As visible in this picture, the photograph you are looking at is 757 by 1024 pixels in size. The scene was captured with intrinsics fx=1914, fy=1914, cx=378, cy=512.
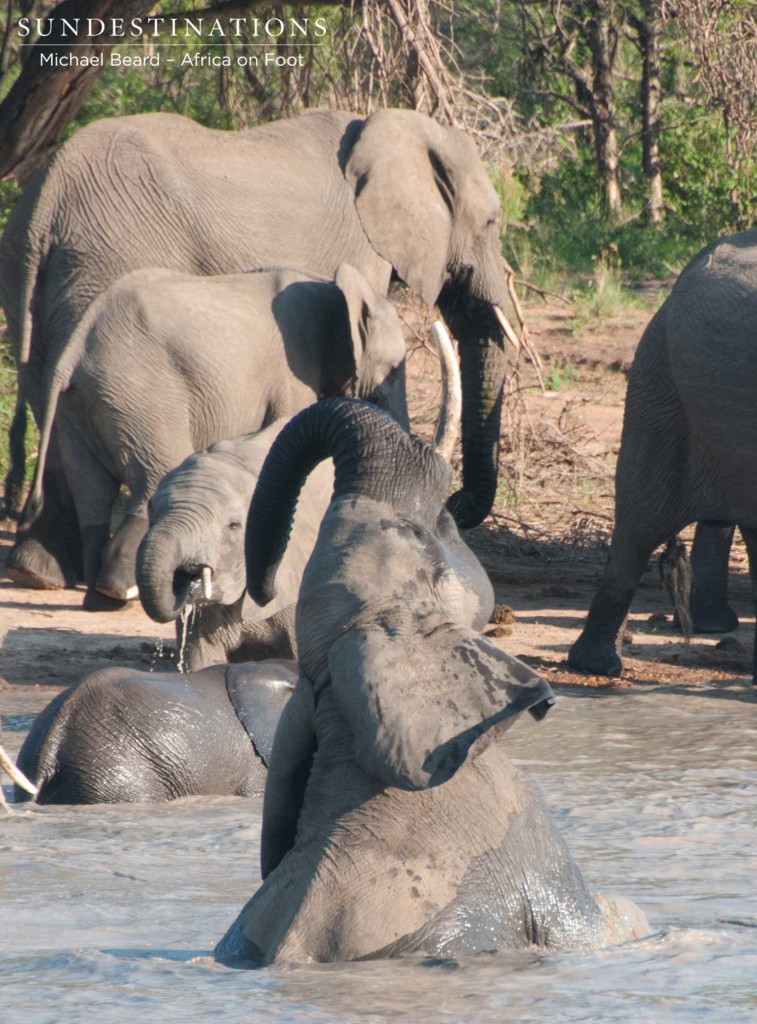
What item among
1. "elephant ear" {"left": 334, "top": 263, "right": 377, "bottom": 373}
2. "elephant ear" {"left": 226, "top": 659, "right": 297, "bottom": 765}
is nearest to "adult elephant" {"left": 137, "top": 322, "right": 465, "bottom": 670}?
"elephant ear" {"left": 226, "top": 659, "right": 297, "bottom": 765}

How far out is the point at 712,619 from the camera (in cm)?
806

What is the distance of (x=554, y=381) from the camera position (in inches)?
475

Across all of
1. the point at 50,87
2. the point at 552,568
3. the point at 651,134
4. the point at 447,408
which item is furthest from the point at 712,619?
the point at 651,134

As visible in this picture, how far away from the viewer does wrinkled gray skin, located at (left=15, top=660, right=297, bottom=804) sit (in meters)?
4.98

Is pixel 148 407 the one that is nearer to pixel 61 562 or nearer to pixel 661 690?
pixel 61 562

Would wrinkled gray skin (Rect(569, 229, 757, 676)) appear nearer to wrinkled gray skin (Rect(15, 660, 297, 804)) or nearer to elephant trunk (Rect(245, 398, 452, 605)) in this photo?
wrinkled gray skin (Rect(15, 660, 297, 804))

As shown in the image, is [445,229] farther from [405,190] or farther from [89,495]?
[89,495]

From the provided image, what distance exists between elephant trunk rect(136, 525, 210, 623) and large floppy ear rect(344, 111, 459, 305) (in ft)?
10.2

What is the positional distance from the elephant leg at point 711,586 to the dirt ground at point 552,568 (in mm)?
88

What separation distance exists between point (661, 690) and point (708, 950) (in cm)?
341

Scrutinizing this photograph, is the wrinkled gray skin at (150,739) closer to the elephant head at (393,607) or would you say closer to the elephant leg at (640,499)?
the elephant head at (393,607)

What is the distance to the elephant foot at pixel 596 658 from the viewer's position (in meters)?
7.20

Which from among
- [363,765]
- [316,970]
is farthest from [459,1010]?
[363,765]

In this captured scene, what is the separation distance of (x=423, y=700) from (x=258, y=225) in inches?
237
